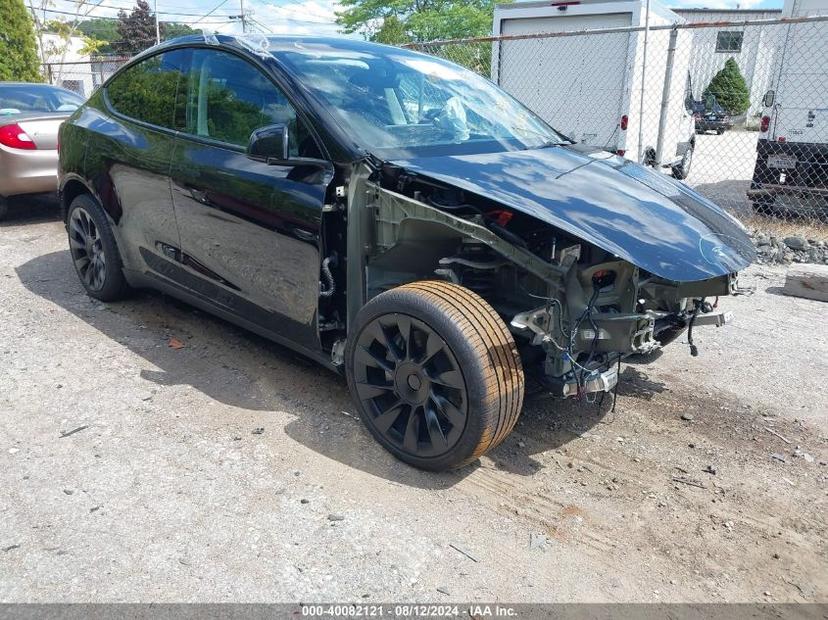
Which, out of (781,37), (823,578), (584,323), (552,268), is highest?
(781,37)

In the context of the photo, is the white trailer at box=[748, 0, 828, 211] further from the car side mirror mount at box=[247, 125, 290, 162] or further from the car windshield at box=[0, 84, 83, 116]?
the car windshield at box=[0, 84, 83, 116]

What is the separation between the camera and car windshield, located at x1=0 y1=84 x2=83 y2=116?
8055 millimetres

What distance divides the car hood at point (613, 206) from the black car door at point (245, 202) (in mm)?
577

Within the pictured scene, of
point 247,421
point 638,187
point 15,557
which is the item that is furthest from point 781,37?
point 15,557

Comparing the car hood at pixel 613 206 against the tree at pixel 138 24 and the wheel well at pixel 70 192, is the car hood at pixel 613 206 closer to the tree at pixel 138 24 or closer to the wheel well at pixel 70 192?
the wheel well at pixel 70 192

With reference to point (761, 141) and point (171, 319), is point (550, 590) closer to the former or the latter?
point (171, 319)

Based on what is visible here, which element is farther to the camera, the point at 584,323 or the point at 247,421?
the point at 247,421

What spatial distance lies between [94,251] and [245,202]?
81.0 inches

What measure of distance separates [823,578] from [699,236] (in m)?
1.42

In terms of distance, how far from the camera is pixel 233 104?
3.86 metres

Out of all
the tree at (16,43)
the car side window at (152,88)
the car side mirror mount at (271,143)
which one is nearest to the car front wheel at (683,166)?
the car side window at (152,88)

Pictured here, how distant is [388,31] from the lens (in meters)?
21.4

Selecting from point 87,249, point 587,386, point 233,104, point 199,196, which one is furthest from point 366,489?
point 87,249

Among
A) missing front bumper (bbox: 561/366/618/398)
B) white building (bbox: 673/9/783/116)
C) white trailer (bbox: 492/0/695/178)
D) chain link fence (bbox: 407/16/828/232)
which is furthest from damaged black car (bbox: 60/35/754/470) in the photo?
white building (bbox: 673/9/783/116)
